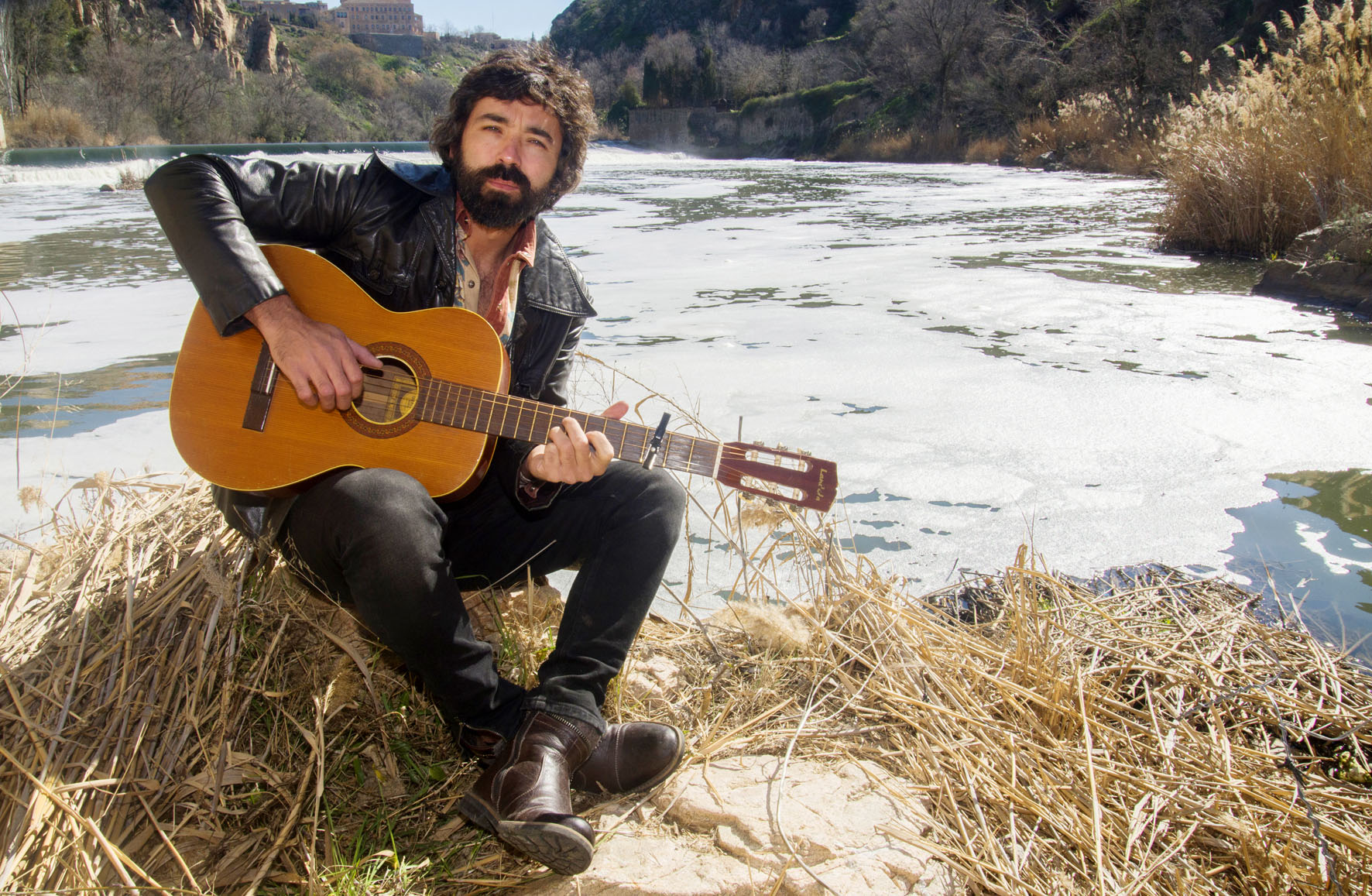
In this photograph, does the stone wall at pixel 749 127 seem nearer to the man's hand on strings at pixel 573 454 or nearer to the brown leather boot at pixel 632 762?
the man's hand on strings at pixel 573 454

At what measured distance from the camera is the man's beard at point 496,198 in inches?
91.6

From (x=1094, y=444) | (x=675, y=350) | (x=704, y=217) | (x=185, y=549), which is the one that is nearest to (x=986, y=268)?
(x=675, y=350)

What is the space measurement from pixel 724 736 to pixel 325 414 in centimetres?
118

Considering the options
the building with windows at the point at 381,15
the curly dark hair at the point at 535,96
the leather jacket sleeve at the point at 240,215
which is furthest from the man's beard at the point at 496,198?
the building with windows at the point at 381,15

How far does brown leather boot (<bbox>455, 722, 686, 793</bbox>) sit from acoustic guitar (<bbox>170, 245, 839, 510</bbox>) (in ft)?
1.83

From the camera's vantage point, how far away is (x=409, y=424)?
1.99 metres

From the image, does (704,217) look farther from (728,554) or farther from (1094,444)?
(728,554)

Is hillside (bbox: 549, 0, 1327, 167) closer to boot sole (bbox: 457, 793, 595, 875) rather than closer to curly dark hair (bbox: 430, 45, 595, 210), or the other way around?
curly dark hair (bbox: 430, 45, 595, 210)

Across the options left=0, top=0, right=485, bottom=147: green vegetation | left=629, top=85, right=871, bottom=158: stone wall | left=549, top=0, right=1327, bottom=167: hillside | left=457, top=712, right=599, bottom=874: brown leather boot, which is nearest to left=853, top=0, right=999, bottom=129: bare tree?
left=549, top=0, right=1327, bottom=167: hillside

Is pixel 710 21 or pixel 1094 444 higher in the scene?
pixel 710 21

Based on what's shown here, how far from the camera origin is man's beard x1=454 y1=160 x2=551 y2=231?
2.33 meters

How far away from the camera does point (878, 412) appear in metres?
4.12

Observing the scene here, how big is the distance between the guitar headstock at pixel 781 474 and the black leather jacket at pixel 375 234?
476mm

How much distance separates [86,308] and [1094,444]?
644 cm
